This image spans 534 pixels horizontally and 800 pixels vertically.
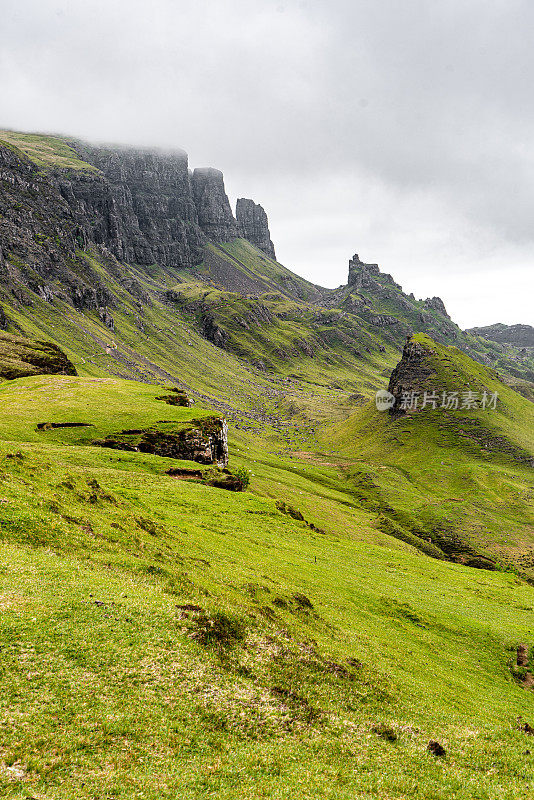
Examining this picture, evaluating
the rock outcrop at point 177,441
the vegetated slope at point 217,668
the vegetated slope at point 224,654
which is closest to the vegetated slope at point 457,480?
the rock outcrop at point 177,441

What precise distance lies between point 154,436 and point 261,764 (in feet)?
206

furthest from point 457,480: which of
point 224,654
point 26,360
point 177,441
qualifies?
point 26,360

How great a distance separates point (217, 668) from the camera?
21.3 metres

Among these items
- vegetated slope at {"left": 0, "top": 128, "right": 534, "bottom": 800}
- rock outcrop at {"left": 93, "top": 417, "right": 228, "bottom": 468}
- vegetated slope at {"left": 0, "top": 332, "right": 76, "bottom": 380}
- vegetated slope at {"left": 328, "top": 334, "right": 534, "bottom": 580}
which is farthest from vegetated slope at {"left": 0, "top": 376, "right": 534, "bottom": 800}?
vegetated slope at {"left": 0, "top": 332, "right": 76, "bottom": 380}

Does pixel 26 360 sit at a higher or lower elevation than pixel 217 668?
higher

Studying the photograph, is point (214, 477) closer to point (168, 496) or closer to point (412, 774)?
point (168, 496)

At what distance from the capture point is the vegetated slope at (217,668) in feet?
50.6

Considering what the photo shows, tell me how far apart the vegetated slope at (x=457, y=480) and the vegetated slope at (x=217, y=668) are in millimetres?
71208

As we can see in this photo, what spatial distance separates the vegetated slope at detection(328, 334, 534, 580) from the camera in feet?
372

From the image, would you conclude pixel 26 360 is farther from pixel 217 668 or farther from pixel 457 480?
pixel 457 480

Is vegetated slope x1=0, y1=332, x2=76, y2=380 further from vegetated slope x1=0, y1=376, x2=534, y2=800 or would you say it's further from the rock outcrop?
vegetated slope x1=0, y1=376, x2=534, y2=800

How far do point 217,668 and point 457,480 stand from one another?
496 feet

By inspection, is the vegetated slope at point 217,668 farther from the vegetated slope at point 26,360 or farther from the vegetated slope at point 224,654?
the vegetated slope at point 26,360

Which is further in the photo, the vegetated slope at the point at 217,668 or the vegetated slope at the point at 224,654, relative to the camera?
the vegetated slope at the point at 224,654
